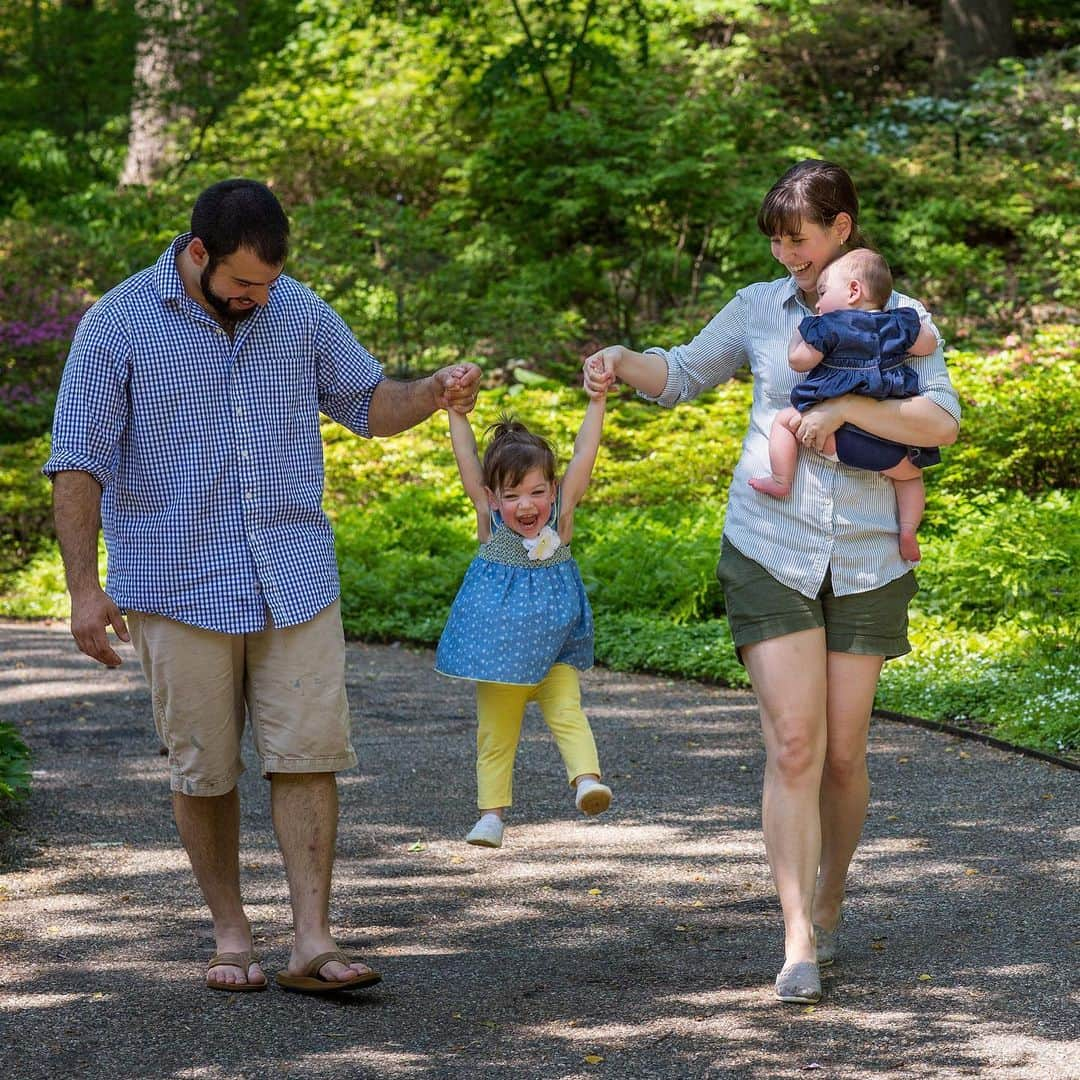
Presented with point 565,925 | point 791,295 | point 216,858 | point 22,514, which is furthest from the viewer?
point 22,514

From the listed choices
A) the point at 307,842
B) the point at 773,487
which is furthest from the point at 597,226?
the point at 307,842

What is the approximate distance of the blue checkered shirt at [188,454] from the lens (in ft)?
12.6

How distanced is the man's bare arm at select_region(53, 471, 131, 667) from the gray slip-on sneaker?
67.1 inches

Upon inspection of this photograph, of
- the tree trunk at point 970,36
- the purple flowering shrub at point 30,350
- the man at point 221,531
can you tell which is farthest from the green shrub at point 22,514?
the tree trunk at point 970,36

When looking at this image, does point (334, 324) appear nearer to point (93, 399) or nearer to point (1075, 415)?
point (93, 399)

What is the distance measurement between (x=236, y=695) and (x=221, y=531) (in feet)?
1.39

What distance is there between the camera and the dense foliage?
8898 mm

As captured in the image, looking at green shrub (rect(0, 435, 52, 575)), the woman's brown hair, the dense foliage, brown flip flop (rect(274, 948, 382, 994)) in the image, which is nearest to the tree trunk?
the dense foliage

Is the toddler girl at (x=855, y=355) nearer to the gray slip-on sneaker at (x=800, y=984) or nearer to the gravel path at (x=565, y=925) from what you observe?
the gray slip-on sneaker at (x=800, y=984)

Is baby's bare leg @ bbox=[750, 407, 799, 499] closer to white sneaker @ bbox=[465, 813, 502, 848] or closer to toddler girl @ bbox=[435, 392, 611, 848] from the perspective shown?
toddler girl @ bbox=[435, 392, 611, 848]

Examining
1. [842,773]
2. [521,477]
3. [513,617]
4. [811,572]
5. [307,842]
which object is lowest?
[307,842]

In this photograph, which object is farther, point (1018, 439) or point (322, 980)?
point (1018, 439)

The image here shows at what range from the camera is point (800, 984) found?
12.2 ft

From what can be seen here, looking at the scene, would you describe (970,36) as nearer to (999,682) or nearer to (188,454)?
(999,682)
